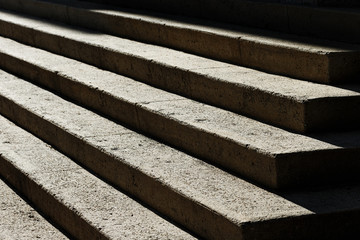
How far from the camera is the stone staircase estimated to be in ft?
13.6

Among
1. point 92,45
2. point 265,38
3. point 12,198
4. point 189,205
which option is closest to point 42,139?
point 12,198

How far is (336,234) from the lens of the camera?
13.2 feet

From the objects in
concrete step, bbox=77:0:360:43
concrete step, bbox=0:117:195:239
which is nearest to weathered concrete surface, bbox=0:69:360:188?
concrete step, bbox=0:117:195:239

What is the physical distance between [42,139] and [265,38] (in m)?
1.75

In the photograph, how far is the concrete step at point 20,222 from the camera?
16.0 ft

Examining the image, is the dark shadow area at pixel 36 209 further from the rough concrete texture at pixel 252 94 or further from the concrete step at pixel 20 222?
the rough concrete texture at pixel 252 94

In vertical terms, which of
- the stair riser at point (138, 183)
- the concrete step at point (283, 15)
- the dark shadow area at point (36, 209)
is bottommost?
the dark shadow area at point (36, 209)

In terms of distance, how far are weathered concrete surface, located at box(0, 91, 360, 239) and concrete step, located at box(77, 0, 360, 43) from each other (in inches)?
56.1

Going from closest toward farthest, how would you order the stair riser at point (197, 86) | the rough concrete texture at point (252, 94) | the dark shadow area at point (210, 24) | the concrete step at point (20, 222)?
the rough concrete texture at point (252, 94) < the stair riser at point (197, 86) < the concrete step at point (20, 222) < the dark shadow area at point (210, 24)

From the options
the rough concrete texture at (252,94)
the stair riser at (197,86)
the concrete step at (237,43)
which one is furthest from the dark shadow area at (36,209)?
the concrete step at (237,43)

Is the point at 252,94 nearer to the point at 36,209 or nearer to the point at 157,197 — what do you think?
the point at 157,197

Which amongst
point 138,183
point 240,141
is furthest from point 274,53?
point 138,183

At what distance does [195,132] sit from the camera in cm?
479

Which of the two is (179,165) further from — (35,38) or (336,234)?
(35,38)
